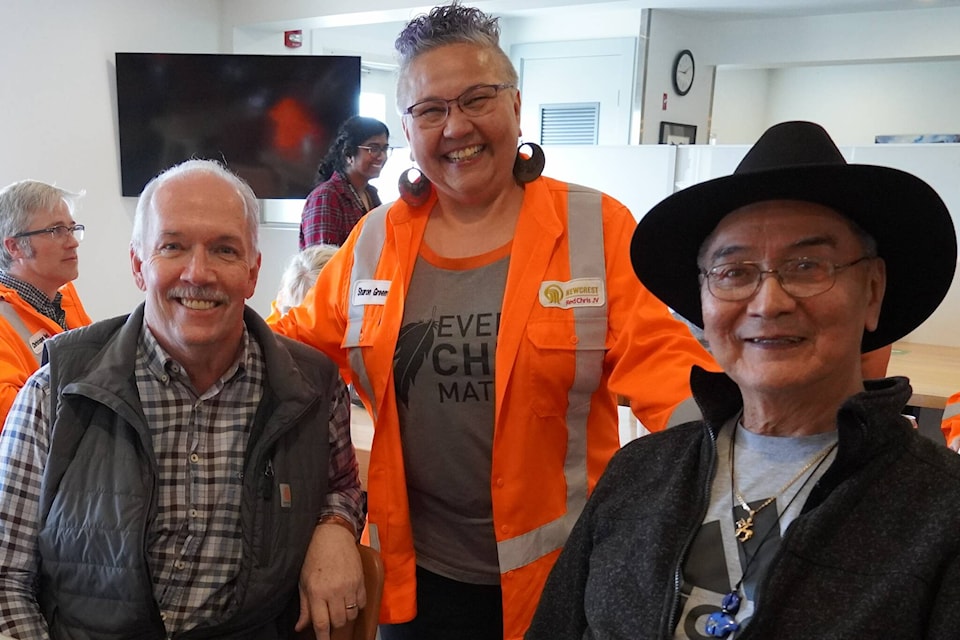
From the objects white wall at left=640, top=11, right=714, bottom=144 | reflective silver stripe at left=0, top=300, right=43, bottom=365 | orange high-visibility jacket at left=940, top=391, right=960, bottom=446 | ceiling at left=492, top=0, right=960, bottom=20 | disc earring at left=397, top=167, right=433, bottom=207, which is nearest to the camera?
disc earring at left=397, top=167, right=433, bottom=207

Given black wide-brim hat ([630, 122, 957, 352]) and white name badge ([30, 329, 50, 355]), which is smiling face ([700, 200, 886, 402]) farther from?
white name badge ([30, 329, 50, 355])

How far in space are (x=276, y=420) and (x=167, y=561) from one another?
1.01ft

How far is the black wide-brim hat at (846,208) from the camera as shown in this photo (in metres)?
1.04

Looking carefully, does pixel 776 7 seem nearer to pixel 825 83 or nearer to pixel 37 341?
pixel 825 83

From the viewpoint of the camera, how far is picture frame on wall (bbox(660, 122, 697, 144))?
23.6ft

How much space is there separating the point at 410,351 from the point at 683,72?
6472 mm

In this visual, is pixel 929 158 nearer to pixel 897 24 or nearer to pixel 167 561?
pixel 897 24


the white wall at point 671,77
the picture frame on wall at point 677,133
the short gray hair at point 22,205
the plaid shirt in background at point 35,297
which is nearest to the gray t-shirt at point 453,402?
the plaid shirt in background at point 35,297

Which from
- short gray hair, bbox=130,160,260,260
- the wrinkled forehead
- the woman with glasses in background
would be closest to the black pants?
short gray hair, bbox=130,160,260,260

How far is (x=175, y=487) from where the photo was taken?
1454 millimetres


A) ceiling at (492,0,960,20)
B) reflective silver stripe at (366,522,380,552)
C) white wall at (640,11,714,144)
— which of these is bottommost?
reflective silver stripe at (366,522,380,552)

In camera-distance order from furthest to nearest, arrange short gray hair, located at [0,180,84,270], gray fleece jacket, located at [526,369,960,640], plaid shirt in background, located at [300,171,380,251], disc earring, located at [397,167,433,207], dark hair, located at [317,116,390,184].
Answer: dark hair, located at [317,116,390,184], plaid shirt in background, located at [300,171,380,251], short gray hair, located at [0,180,84,270], disc earring, located at [397,167,433,207], gray fleece jacket, located at [526,369,960,640]

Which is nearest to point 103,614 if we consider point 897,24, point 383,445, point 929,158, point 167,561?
point 167,561

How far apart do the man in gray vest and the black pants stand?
6.6 inches
